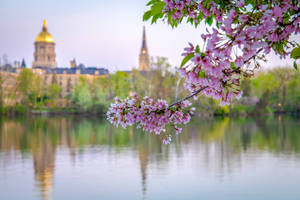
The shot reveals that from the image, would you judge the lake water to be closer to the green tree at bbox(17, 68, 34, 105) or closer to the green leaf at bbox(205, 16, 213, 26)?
the green leaf at bbox(205, 16, 213, 26)

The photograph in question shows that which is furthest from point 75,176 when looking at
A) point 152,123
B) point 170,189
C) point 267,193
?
point 152,123

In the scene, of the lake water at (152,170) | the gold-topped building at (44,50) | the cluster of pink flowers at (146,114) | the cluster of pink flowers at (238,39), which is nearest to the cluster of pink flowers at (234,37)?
the cluster of pink flowers at (238,39)

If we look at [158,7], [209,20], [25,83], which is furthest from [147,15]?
[25,83]

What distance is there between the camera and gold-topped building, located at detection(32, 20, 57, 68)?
18038 centimetres

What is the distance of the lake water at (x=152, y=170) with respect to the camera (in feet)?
35.4

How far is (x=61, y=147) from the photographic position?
2100cm

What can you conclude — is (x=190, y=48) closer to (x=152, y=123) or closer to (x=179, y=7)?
(x=179, y=7)

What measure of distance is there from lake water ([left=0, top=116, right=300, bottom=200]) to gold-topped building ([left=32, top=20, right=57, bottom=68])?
164133 mm

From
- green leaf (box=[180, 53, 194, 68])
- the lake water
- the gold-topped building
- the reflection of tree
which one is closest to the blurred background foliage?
the lake water

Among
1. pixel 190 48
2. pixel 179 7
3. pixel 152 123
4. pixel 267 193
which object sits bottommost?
pixel 267 193

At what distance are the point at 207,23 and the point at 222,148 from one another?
17.2 meters

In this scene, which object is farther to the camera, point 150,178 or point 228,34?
point 150,178

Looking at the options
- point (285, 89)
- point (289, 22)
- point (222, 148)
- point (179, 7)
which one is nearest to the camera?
point (289, 22)

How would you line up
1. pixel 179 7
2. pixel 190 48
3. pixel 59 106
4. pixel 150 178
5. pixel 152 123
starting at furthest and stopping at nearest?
pixel 59 106
pixel 150 178
pixel 152 123
pixel 179 7
pixel 190 48
